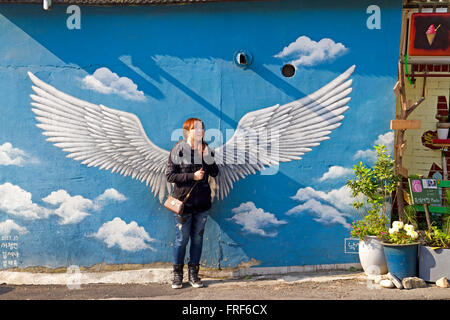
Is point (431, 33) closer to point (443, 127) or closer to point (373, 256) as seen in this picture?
point (443, 127)

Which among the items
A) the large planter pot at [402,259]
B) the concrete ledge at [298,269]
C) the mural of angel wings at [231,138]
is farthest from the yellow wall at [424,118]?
the concrete ledge at [298,269]

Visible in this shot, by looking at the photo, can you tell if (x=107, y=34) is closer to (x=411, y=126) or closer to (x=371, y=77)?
(x=371, y=77)

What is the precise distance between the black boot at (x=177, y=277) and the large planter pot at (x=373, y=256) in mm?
2191

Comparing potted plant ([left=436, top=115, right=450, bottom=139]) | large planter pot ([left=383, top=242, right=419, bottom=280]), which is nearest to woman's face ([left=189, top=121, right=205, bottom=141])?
large planter pot ([left=383, top=242, right=419, bottom=280])

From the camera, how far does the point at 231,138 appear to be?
18.3 feet

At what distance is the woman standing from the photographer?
5.12 m

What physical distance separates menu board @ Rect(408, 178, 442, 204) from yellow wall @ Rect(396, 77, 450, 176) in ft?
2.90

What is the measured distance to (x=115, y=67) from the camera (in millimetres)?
5617

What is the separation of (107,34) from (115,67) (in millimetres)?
427

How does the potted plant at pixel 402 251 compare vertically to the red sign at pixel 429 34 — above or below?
below

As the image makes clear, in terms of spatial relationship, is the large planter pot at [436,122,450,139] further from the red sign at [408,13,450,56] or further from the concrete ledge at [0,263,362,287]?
the concrete ledge at [0,263,362,287]

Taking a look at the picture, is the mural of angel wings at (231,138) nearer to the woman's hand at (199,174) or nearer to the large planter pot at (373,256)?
the woman's hand at (199,174)

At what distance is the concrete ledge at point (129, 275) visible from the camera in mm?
5523

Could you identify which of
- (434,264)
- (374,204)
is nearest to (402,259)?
(434,264)
